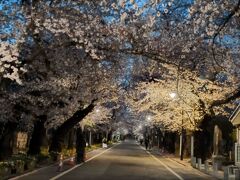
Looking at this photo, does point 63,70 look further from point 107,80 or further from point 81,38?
point 81,38

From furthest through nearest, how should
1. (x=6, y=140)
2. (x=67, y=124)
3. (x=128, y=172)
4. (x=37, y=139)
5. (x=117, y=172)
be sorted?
(x=67, y=124), (x=37, y=139), (x=6, y=140), (x=128, y=172), (x=117, y=172)

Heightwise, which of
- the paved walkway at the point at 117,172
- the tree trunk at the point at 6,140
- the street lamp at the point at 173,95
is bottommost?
the paved walkway at the point at 117,172

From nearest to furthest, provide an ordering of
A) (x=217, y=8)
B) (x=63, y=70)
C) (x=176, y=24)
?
(x=217, y=8)
(x=176, y=24)
(x=63, y=70)

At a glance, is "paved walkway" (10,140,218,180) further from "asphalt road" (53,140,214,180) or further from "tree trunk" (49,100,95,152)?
"tree trunk" (49,100,95,152)

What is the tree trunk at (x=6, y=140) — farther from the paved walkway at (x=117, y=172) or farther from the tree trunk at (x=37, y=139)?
the paved walkway at (x=117, y=172)

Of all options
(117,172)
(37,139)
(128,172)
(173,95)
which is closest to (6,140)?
(37,139)

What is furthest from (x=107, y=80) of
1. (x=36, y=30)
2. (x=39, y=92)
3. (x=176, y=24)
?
(x=36, y=30)

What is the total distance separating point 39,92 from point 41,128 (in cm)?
465

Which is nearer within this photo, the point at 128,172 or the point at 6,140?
the point at 128,172

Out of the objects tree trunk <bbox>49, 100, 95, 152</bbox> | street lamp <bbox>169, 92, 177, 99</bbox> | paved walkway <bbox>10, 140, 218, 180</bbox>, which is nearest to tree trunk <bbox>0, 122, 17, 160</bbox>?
paved walkway <bbox>10, 140, 218, 180</bbox>

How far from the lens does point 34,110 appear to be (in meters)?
28.2

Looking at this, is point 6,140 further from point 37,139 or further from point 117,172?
point 117,172

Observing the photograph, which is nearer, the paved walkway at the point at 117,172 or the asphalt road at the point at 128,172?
the paved walkway at the point at 117,172


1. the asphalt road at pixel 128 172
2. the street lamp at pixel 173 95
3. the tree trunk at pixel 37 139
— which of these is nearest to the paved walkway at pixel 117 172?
the asphalt road at pixel 128 172
